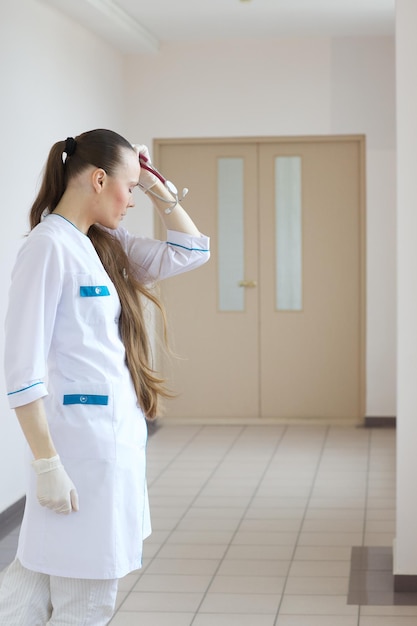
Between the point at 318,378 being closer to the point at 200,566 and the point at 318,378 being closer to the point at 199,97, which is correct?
the point at 199,97

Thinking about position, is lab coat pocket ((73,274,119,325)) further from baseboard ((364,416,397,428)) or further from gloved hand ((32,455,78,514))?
baseboard ((364,416,397,428))

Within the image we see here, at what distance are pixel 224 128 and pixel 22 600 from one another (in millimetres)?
5599

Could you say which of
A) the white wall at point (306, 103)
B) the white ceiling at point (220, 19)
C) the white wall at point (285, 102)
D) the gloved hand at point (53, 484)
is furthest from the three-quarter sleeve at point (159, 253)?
the white wall at point (306, 103)

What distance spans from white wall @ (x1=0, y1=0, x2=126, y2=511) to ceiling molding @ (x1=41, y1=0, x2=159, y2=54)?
8 cm

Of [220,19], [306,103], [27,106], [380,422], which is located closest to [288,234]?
[306,103]

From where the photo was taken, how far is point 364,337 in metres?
7.22

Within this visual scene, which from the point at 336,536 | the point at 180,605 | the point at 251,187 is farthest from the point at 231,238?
the point at 180,605

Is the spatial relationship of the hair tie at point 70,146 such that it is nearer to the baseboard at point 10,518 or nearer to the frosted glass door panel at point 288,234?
the baseboard at point 10,518

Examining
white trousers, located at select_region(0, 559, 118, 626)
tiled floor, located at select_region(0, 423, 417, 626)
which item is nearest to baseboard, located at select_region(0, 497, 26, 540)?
tiled floor, located at select_region(0, 423, 417, 626)

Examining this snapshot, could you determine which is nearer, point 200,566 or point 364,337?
point 200,566

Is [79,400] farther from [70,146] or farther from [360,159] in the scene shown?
[360,159]

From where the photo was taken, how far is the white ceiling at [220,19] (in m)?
5.93

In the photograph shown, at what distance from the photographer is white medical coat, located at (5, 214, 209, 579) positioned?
6.26 ft

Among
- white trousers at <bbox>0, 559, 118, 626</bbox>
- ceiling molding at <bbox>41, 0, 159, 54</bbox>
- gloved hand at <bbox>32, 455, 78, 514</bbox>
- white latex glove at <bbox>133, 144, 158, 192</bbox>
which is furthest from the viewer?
ceiling molding at <bbox>41, 0, 159, 54</bbox>
